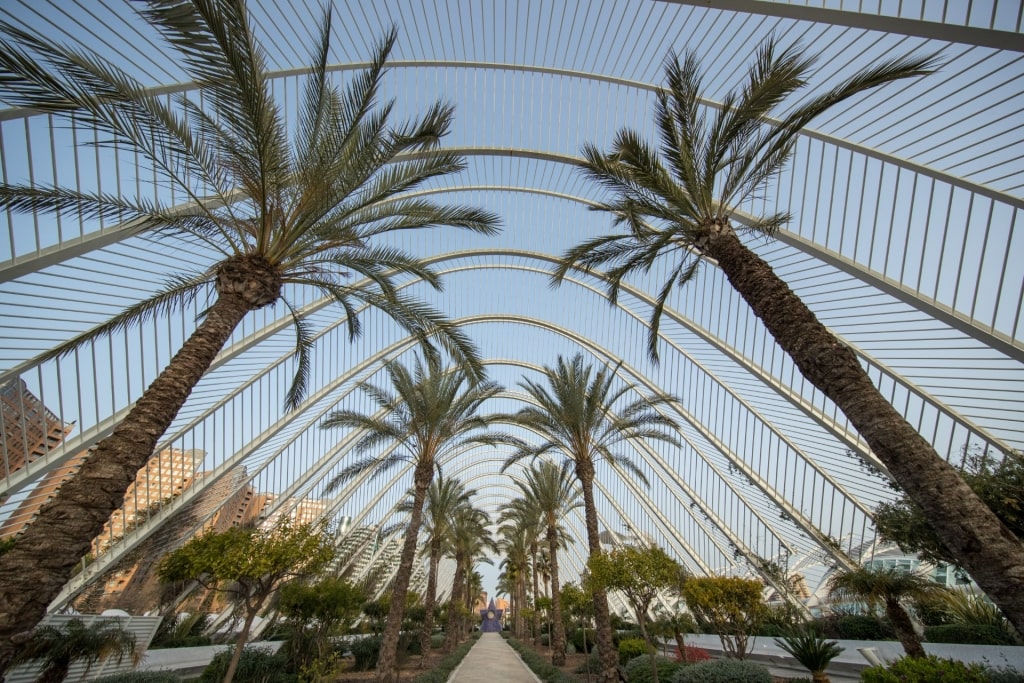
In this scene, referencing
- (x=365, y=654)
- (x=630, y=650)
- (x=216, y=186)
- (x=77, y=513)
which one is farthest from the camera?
(x=365, y=654)

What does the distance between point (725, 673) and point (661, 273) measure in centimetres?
1458

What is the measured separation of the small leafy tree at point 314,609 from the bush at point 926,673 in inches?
520

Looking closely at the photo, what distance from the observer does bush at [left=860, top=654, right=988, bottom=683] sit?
667 cm

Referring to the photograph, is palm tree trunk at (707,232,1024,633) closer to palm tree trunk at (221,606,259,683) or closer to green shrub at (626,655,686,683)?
green shrub at (626,655,686,683)

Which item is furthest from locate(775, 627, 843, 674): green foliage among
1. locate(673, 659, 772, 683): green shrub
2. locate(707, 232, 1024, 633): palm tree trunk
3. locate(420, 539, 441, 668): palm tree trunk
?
locate(420, 539, 441, 668): palm tree trunk

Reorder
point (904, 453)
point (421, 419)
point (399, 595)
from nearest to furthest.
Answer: point (904, 453)
point (399, 595)
point (421, 419)

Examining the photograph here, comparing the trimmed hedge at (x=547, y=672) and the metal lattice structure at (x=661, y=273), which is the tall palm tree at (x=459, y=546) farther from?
the trimmed hedge at (x=547, y=672)

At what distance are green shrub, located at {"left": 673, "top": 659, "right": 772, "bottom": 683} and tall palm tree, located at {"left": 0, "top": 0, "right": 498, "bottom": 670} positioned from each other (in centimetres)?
794

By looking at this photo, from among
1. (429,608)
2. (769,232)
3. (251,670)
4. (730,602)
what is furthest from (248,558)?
(429,608)

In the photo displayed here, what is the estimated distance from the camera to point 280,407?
22688 millimetres

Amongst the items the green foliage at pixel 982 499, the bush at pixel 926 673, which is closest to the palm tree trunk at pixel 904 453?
the bush at pixel 926 673

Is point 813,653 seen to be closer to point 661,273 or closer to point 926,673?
point 926,673

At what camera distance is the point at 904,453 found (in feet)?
17.6

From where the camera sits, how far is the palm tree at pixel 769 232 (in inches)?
193
